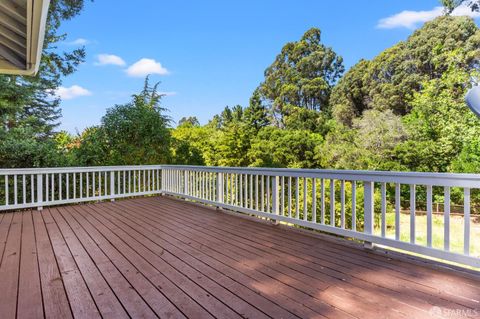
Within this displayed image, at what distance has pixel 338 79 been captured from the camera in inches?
1139

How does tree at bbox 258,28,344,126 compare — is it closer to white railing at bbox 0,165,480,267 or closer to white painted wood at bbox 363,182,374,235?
white railing at bbox 0,165,480,267

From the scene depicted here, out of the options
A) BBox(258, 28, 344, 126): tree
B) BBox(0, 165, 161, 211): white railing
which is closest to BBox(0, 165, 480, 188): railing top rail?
BBox(0, 165, 161, 211): white railing

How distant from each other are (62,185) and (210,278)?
5468mm

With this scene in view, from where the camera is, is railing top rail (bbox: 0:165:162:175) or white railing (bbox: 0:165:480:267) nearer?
white railing (bbox: 0:165:480:267)

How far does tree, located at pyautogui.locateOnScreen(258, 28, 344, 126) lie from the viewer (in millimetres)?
27734

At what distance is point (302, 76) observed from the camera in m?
29.0

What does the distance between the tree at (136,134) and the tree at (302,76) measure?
2003 cm

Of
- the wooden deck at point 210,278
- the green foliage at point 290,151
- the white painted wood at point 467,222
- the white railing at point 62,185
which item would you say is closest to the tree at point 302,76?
the green foliage at point 290,151

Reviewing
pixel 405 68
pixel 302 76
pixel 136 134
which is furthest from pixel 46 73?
pixel 302 76

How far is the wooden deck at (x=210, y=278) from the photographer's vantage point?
1.80 metres

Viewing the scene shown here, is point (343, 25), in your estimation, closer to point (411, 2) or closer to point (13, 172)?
point (411, 2)

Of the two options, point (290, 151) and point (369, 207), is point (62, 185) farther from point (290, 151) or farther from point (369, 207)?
point (290, 151)

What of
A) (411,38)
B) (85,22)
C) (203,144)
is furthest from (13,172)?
(411,38)

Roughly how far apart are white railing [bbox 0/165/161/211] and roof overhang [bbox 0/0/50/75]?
199 centimetres
